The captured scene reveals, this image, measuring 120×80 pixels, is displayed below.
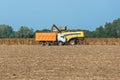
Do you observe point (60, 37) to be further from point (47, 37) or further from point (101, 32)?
point (101, 32)

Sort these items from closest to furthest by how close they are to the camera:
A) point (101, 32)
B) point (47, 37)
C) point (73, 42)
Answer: point (47, 37), point (73, 42), point (101, 32)

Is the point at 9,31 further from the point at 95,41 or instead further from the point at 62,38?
the point at 62,38

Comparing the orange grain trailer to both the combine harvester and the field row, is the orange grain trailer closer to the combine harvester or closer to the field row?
the combine harvester

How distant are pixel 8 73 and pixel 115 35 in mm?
85330

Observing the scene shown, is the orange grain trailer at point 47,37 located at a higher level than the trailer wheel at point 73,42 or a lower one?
higher

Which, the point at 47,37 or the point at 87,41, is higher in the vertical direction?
the point at 47,37

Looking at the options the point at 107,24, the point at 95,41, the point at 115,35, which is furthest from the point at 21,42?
the point at 107,24

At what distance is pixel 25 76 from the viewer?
11.8 m

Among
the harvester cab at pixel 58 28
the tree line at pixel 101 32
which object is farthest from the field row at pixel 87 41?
the tree line at pixel 101 32

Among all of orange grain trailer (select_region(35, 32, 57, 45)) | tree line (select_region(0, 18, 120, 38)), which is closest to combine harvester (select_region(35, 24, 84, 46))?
orange grain trailer (select_region(35, 32, 57, 45))

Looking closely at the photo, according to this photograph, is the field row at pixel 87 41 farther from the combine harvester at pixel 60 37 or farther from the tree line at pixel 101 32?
the tree line at pixel 101 32

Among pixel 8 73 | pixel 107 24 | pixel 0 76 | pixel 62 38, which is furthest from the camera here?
pixel 107 24

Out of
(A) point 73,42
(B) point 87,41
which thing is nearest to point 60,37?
(A) point 73,42

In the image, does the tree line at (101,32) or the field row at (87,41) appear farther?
the tree line at (101,32)
